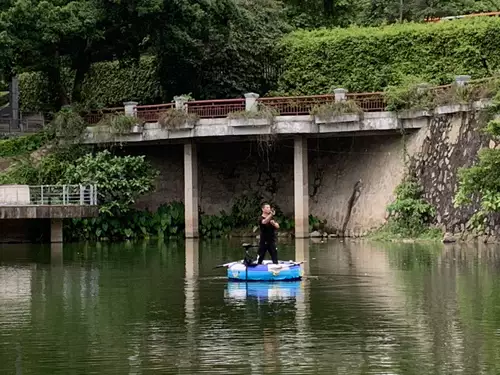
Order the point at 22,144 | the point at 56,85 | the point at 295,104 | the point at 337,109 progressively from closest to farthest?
1. the point at 337,109
2. the point at 295,104
3. the point at 22,144
4. the point at 56,85

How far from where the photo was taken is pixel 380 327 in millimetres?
19078

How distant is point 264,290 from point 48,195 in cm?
1868

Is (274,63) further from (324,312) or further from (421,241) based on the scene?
(324,312)

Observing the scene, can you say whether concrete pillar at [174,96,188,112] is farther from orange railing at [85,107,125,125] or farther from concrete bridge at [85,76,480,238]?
orange railing at [85,107,125,125]

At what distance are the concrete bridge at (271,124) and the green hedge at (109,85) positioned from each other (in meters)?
8.08

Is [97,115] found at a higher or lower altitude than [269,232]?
higher

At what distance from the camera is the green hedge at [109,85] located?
175 ft

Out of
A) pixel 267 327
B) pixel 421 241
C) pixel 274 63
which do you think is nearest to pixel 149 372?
pixel 267 327

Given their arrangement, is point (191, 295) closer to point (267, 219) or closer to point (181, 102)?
point (267, 219)

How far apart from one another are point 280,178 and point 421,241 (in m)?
8.91

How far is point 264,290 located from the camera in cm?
2517

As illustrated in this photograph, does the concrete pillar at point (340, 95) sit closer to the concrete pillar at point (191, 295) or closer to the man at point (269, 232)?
the concrete pillar at point (191, 295)

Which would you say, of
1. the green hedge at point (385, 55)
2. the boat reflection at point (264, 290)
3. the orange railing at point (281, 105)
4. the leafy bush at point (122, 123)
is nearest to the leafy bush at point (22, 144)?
the leafy bush at point (122, 123)

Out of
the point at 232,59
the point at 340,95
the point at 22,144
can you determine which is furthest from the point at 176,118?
the point at 232,59
